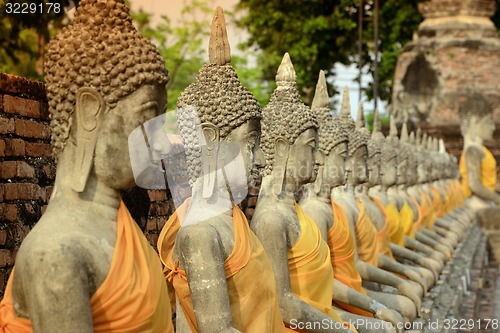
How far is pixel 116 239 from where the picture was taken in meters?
3.23

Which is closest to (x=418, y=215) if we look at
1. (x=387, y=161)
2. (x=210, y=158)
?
(x=387, y=161)

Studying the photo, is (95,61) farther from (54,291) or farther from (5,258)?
(5,258)

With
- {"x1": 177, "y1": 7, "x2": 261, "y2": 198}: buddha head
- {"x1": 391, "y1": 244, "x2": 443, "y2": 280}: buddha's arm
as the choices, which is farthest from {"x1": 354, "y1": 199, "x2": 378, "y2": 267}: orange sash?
{"x1": 177, "y1": 7, "x2": 261, "y2": 198}: buddha head

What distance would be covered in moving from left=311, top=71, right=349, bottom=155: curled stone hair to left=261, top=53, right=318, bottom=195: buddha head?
3.62ft

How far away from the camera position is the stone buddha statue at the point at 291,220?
4949 mm

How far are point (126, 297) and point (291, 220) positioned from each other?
2163mm

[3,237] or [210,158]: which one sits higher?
[210,158]

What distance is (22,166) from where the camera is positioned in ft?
14.8

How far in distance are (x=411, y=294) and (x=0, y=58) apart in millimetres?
4075

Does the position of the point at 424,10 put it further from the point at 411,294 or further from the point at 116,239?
the point at 116,239

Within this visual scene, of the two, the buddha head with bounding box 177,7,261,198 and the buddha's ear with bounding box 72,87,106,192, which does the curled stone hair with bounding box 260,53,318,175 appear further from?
the buddha's ear with bounding box 72,87,106,192

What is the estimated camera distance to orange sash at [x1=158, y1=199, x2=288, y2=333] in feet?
13.6

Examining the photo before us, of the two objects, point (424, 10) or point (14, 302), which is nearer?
point (14, 302)

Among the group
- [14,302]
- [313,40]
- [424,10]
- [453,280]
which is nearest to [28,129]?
[14,302]
